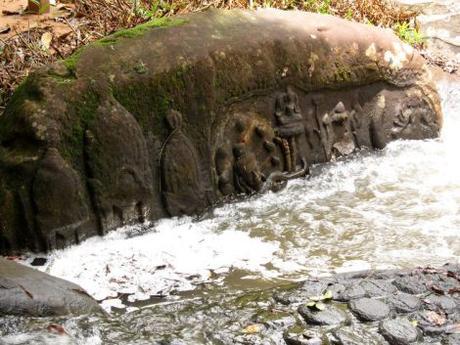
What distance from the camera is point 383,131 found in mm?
5934

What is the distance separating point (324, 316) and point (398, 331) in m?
0.36

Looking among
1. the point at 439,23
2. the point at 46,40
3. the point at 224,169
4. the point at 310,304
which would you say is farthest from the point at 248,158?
the point at 439,23

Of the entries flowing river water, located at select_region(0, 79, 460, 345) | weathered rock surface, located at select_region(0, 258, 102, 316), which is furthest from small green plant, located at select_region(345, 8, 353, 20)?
weathered rock surface, located at select_region(0, 258, 102, 316)

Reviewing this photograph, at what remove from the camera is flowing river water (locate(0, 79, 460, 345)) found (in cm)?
314

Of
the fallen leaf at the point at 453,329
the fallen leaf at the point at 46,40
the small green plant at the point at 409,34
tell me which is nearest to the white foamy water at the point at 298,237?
the fallen leaf at the point at 453,329

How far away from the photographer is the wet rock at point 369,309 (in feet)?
10.6

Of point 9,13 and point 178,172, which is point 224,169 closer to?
point 178,172

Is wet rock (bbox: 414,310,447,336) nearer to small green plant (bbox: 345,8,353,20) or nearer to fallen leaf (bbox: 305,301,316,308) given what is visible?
fallen leaf (bbox: 305,301,316,308)

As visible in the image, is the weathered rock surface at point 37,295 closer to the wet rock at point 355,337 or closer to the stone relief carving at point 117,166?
the stone relief carving at point 117,166

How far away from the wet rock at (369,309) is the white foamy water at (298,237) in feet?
2.20

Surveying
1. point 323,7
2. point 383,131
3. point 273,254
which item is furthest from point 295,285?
point 323,7

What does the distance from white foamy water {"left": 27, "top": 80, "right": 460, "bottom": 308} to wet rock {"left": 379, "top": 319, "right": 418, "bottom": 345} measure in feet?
2.90

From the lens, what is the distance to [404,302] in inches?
132

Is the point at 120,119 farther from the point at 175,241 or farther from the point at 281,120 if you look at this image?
the point at 281,120
